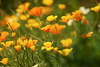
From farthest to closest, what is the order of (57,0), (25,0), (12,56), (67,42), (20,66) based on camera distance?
1. (57,0)
2. (25,0)
3. (12,56)
4. (20,66)
5. (67,42)

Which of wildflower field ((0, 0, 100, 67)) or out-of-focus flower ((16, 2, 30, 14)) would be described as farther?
out-of-focus flower ((16, 2, 30, 14))

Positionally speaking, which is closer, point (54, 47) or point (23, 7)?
point (54, 47)

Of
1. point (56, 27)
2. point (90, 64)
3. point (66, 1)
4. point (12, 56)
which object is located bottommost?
point (90, 64)

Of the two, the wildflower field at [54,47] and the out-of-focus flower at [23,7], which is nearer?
the wildflower field at [54,47]

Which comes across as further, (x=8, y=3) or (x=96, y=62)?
(x=8, y=3)

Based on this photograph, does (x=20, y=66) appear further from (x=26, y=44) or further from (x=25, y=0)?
(x=25, y=0)

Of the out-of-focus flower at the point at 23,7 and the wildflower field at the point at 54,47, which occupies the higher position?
the out-of-focus flower at the point at 23,7

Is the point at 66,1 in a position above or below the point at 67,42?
above

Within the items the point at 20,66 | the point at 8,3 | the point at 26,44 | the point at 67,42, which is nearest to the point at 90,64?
the point at 67,42

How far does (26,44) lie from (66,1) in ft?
7.65

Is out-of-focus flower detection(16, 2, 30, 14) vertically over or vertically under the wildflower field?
over

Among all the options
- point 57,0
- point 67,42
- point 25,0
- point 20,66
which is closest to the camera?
point 67,42

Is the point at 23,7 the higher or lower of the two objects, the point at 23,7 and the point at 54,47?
the higher

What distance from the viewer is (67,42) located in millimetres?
1106
